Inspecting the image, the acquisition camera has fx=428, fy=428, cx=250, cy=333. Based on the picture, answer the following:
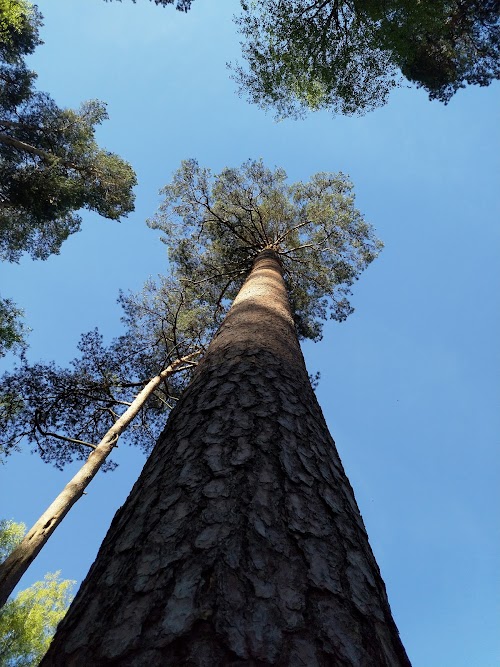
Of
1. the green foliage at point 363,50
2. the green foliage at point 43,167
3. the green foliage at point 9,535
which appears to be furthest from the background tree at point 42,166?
the green foliage at point 9,535

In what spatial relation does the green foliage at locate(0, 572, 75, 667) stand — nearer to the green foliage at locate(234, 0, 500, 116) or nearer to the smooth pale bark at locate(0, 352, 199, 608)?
the smooth pale bark at locate(0, 352, 199, 608)

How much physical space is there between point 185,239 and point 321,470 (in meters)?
11.3

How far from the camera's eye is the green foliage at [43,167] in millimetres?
12359

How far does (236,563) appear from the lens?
119 centimetres

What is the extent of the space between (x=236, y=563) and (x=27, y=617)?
19187 millimetres

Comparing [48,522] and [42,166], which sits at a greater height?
[42,166]

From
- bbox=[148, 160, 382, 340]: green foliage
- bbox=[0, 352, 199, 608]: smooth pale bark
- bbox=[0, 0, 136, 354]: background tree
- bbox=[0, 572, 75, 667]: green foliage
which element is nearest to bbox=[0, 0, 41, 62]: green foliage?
bbox=[0, 0, 136, 354]: background tree

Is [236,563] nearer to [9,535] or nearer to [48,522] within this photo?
[48,522]

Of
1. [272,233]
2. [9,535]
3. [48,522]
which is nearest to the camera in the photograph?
[48,522]

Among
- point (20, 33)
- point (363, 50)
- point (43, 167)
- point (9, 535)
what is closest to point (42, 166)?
point (43, 167)

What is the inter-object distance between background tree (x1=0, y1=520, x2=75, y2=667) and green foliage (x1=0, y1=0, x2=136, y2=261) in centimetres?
1075

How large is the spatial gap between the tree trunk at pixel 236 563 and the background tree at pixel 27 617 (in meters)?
17.0

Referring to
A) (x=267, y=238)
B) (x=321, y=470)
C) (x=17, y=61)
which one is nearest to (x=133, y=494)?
(x=321, y=470)

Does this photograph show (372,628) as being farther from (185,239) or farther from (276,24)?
(185,239)
